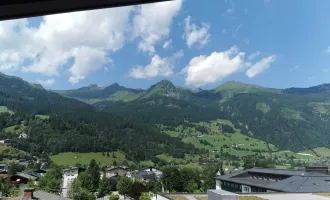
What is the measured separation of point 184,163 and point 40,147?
1719 inches

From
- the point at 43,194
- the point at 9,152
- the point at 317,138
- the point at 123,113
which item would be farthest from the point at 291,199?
the point at 123,113

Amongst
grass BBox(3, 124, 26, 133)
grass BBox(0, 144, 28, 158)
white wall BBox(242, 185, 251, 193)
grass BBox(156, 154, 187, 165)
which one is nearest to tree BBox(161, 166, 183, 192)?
white wall BBox(242, 185, 251, 193)

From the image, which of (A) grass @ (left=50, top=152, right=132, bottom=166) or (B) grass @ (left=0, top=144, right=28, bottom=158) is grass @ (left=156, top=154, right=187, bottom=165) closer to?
(A) grass @ (left=50, top=152, right=132, bottom=166)

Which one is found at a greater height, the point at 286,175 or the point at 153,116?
the point at 153,116

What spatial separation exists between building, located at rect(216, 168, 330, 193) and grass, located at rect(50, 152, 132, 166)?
55.2 meters

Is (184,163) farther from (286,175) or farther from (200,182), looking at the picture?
(286,175)

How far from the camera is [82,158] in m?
91.8

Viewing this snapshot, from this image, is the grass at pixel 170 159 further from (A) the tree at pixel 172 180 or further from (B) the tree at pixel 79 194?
(B) the tree at pixel 79 194

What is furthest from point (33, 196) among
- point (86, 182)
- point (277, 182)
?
point (86, 182)

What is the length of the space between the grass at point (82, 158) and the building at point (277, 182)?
2175 inches

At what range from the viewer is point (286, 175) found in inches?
1341

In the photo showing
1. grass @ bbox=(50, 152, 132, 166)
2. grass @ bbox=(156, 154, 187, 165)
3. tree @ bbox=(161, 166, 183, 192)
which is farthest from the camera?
grass @ bbox=(156, 154, 187, 165)

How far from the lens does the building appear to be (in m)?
25.9

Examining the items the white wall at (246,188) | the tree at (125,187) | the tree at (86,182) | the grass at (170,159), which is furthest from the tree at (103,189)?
the grass at (170,159)
